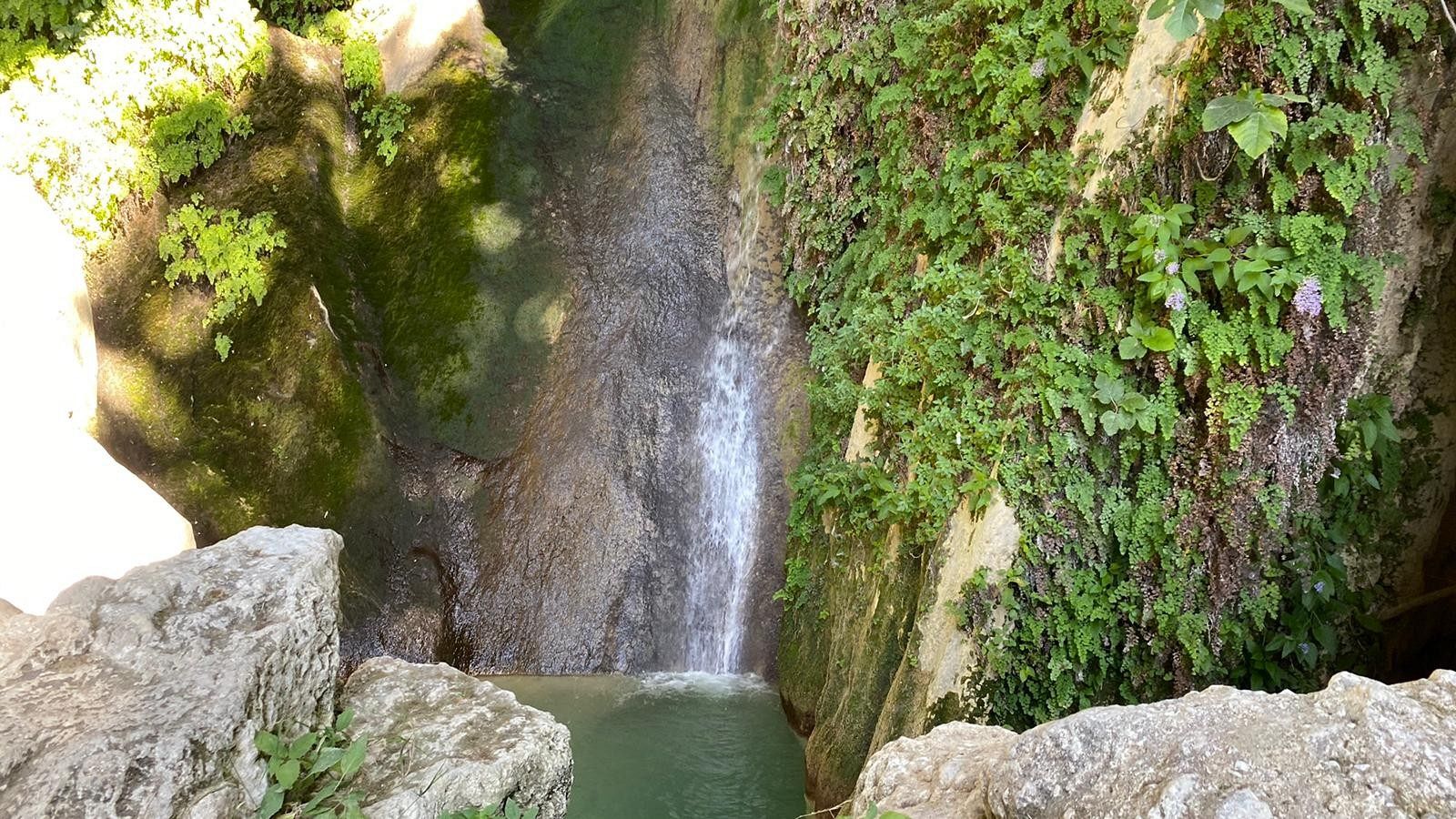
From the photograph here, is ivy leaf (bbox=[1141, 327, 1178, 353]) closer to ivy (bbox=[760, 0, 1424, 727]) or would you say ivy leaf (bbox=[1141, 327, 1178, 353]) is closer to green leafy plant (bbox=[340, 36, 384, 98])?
ivy (bbox=[760, 0, 1424, 727])

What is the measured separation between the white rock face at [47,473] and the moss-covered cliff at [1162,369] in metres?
3.80

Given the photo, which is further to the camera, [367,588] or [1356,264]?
[367,588]

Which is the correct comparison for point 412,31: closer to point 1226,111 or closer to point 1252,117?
point 1226,111

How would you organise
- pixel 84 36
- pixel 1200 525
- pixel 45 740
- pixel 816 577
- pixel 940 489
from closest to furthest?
pixel 45 740 < pixel 1200 525 < pixel 940 489 < pixel 816 577 < pixel 84 36

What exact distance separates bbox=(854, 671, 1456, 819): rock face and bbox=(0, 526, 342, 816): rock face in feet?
7.94

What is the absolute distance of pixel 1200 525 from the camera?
13.7ft

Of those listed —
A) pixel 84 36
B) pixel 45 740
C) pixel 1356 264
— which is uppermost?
pixel 84 36

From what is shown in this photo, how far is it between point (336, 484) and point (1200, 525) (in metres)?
6.30

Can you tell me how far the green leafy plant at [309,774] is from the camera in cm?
300

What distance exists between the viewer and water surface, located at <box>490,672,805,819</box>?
18.5 feet

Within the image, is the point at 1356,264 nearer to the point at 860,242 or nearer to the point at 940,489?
the point at 940,489

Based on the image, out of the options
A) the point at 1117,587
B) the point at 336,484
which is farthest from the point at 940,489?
the point at 336,484

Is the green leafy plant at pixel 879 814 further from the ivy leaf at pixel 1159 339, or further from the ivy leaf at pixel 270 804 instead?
the ivy leaf at pixel 1159 339

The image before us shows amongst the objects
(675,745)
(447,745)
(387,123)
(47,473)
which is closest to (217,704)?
(447,745)
